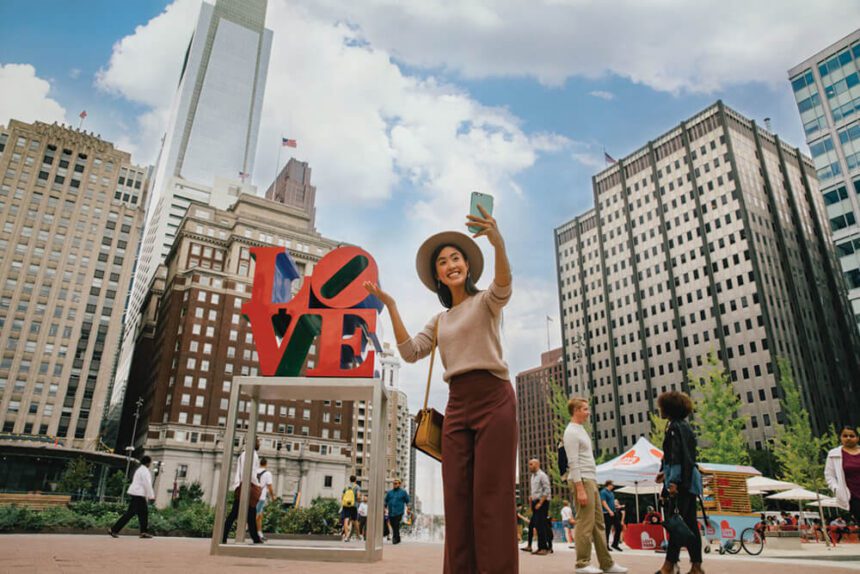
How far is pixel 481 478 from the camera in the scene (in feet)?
9.48

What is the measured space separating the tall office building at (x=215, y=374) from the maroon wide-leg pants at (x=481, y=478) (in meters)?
74.2

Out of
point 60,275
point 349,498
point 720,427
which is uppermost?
point 60,275

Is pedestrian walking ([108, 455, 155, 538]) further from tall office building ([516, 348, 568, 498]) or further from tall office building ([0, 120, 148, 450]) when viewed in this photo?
tall office building ([516, 348, 568, 498])

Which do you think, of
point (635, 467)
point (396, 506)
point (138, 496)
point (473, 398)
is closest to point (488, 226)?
point (473, 398)

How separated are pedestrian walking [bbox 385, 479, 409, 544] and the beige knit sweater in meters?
11.8

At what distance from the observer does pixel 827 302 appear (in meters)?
75.6

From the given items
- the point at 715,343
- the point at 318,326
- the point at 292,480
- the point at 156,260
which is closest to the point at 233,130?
the point at 156,260

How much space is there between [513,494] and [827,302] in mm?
91304

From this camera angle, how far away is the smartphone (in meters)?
3.31

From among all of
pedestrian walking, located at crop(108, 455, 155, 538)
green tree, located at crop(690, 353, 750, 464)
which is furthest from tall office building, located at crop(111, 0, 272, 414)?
pedestrian walking, located at crop(108, 455, 155, 538)

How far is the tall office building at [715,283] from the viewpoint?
67.3 meters

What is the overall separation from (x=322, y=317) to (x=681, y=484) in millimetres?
6162

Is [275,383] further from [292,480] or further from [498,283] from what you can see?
[292,480]

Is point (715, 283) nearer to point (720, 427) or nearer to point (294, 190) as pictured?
point (720, 427)
